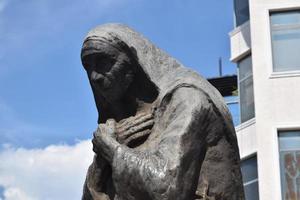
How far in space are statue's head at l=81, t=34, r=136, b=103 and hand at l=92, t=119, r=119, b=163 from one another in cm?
29

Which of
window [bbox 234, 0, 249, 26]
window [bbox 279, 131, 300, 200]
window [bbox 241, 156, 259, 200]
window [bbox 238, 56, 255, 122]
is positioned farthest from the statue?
window [bbox 234, 0, 249, 26]

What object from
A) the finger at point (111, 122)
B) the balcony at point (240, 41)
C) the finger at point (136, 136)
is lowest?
the finger at point (136, 136)

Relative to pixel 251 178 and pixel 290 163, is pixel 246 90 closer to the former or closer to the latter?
pixel 251 178

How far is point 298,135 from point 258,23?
4.97 metres

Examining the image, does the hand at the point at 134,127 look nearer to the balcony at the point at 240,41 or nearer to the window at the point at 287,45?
the window at the point at 287,45

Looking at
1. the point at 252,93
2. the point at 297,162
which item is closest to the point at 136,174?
the point at 297,162

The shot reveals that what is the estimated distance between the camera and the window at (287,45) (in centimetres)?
3136

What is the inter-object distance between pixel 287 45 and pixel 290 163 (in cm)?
487

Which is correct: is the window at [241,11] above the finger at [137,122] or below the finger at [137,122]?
above

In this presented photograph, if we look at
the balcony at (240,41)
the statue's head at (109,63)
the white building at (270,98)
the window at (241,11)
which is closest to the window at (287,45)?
the white building at (270,98)

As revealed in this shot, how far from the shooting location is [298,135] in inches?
1192

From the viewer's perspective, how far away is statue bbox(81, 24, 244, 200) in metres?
5.34

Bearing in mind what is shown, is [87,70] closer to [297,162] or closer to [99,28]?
[99,28]

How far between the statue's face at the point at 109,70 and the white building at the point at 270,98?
23.4 m
